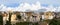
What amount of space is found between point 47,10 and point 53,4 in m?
0.07

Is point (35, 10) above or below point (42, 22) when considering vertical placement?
above

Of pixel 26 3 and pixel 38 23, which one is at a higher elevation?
pixel 26 3

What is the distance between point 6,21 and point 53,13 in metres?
0.40

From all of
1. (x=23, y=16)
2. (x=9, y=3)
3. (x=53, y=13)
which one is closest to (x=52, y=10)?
(x=53, y=13)

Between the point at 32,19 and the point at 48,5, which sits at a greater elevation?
the point at 48,5

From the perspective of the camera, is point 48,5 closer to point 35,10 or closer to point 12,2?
point 35,10

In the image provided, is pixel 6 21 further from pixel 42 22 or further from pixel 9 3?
pixel 42 22

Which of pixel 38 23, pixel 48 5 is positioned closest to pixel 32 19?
pixel 38 23

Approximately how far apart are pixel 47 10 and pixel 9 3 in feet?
1.07

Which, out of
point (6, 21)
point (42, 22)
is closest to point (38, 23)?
point (42, 22)

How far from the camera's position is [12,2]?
1054mm

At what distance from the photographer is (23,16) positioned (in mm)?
1070

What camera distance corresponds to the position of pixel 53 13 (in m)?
1.06

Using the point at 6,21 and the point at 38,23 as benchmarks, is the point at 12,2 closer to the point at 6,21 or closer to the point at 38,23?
the point at 6,21
